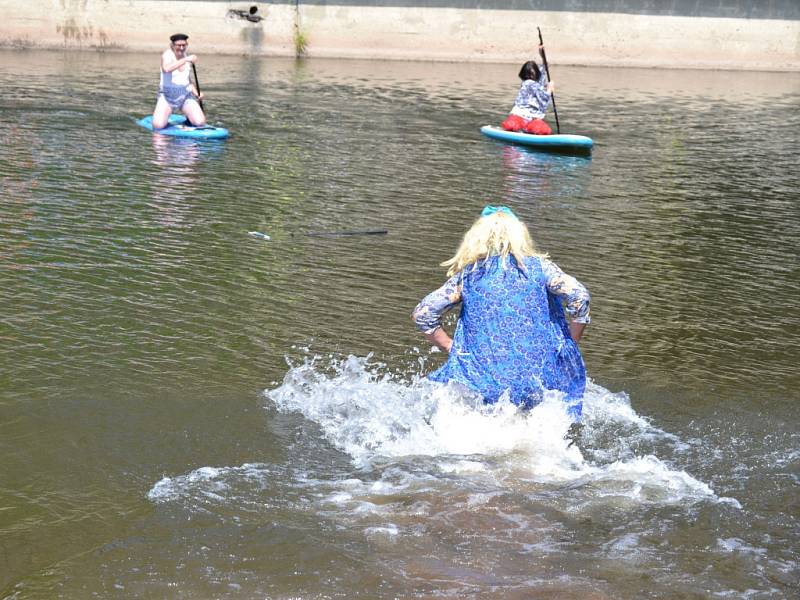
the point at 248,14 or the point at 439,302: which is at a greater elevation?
the point at 248,14

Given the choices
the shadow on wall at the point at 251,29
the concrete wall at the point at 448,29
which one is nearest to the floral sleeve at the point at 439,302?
the concrete wall at the point at 448,29

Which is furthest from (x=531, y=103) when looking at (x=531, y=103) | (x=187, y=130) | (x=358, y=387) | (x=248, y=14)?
(x=248, y=14)

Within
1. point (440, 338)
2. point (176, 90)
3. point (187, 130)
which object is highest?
point (176, 90)

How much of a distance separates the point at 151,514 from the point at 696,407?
3.64 m

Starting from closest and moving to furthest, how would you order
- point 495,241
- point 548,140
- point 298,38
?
point 495,241 → point 548,140 → point 298,38

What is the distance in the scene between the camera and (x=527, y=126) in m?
17.9

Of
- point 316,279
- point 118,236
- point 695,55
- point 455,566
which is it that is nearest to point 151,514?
point 455,566

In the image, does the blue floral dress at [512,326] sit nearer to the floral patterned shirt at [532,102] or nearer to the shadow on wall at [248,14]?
the floral patterned shirt at [532,102]

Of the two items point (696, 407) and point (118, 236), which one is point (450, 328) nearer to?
point (696, 407)

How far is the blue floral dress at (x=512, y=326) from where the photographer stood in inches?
231

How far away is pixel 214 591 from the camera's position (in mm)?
4746

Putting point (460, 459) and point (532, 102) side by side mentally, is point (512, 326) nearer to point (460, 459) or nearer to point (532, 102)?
point (460, 459)

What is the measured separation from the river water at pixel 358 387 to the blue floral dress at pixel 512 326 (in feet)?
0.59

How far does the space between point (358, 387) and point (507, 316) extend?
1.60 metres
